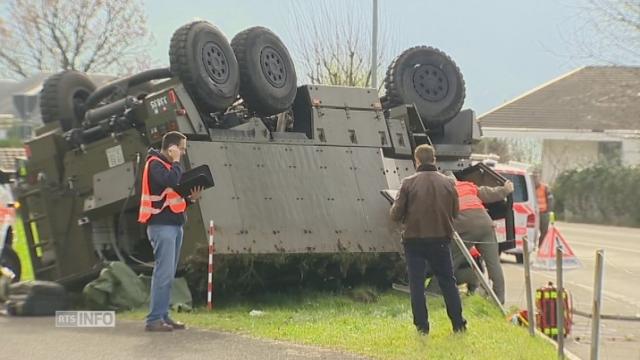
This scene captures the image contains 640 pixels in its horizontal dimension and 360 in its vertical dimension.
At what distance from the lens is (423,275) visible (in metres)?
9.49

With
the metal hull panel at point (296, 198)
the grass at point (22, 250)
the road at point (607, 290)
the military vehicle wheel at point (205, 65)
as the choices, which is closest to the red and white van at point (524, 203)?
the road at point (607, 290)

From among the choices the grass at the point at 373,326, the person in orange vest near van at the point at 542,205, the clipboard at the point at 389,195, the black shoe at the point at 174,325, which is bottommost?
the person in orange vest near van at the point at 542,205

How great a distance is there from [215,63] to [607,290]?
817cm

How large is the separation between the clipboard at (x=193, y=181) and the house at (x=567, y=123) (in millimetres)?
37705

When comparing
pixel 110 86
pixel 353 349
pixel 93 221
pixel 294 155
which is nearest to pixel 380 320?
pixel 353 349

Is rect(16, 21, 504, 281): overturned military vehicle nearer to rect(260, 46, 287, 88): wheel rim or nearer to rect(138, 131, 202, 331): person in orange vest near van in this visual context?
rect(260, 46, 287, 88): wheel rim

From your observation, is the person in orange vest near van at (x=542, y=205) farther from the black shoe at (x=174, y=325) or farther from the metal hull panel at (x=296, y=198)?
the black shoe at (x=174, y=325)

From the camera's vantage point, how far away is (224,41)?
1225 centimetres

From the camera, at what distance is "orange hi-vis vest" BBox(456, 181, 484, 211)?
1270 centimetres

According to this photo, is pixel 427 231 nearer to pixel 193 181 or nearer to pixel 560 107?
pixel 193 181

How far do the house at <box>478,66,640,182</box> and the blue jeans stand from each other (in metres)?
38.0

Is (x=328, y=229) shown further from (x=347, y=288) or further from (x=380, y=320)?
(x=380, y=320)

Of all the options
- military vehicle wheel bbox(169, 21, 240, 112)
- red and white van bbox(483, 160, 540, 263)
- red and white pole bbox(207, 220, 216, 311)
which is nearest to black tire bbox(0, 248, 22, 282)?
red and white pole bbox(207, 220, 216, 311)

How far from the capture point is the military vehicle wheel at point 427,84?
1462 centimetres
